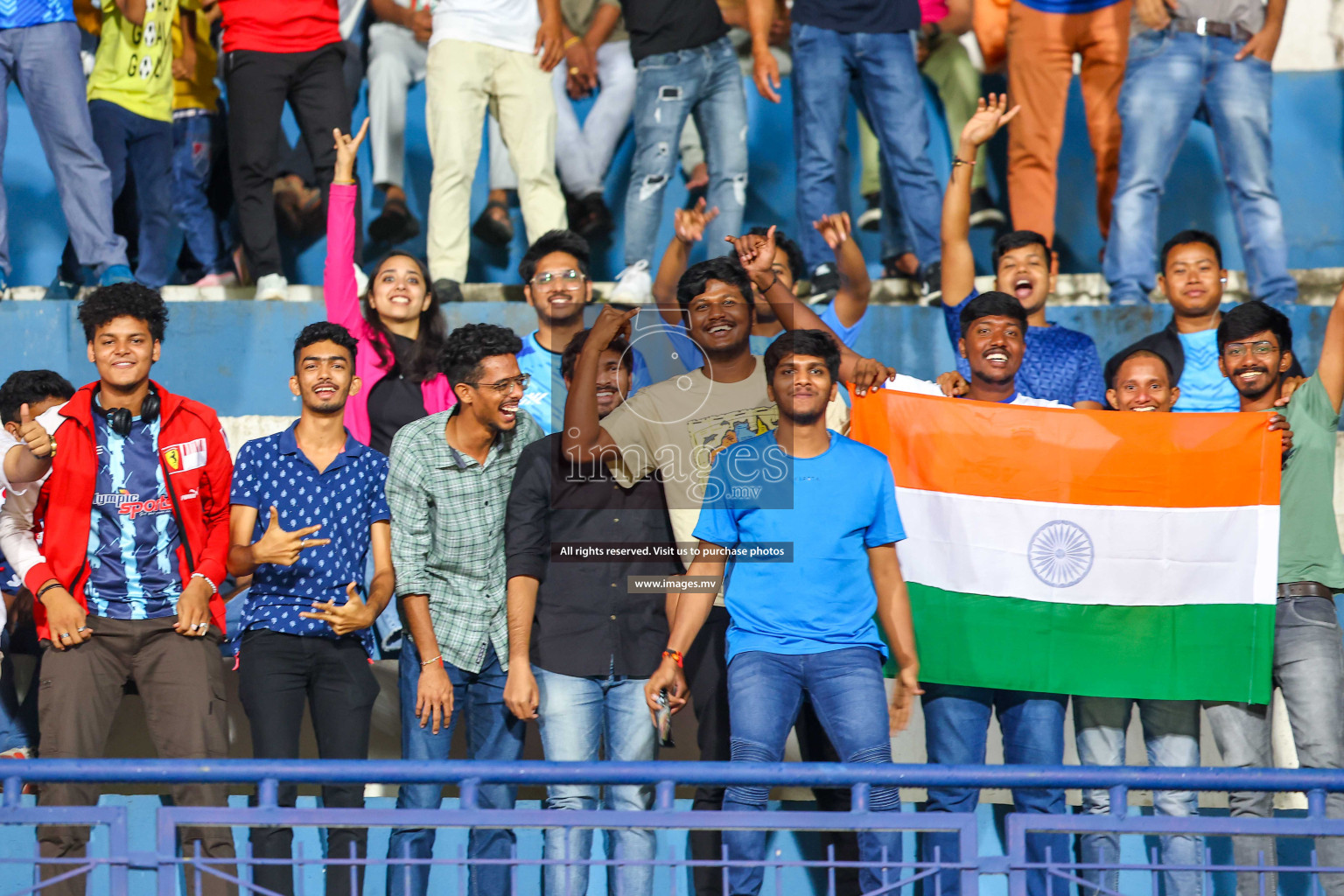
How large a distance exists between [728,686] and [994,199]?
18.5 ft

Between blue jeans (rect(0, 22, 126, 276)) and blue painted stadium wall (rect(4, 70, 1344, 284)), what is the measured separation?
6.26 ft

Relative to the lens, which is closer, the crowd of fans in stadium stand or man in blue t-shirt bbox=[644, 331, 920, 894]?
man in blue t-shirt bbox=[644, 331, 920, 894]

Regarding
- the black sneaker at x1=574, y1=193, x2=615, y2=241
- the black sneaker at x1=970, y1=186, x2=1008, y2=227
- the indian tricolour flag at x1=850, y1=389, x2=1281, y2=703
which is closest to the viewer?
the indian tricolour flag at x1=850, y1=389, x2=1281, y2=703

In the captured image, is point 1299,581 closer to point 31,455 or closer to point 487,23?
point 31,455

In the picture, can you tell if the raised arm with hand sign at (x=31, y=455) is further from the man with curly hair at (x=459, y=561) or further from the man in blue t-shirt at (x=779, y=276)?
the man in blue t-shirt at (x=779, y=276)

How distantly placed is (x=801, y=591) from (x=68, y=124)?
190 inches

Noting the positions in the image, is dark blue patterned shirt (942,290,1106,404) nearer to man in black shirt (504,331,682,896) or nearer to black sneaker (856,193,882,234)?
man in black shirt (504,331,682,896)

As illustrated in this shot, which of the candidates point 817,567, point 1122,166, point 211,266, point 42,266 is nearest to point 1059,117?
point 1122,166

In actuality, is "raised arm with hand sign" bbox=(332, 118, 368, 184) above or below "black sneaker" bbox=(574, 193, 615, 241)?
below

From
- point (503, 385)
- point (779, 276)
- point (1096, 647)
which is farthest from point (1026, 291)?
point (503, 385)

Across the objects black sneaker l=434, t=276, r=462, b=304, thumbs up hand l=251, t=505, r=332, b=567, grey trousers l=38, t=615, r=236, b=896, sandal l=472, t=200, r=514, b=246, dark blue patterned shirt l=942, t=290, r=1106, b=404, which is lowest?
grey trousers l=38, t=615, r=236, b=896

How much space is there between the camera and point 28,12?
7043mm

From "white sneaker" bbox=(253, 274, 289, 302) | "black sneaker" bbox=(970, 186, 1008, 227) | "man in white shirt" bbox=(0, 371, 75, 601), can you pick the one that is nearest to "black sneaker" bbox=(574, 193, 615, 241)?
"white sneaker" bbox=(253, 274, 289, 302)

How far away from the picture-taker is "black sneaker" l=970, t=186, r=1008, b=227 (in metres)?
8.77
